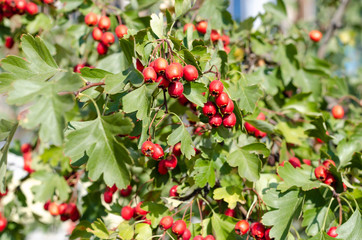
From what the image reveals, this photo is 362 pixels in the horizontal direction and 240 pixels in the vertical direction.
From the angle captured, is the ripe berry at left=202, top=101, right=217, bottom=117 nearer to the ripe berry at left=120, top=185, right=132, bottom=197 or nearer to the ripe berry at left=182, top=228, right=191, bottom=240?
the ripe berry at left=182, top=228, right=191, bottom=240

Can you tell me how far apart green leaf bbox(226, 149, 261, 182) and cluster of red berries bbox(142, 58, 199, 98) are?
368 mm

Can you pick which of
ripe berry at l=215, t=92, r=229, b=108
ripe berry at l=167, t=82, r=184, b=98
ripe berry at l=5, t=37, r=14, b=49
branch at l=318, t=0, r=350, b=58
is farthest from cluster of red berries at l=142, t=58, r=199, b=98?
branch at l=318, t=0, r=350, b=58

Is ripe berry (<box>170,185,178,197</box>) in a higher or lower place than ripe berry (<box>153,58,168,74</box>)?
lower

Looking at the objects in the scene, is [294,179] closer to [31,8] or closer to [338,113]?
[338,113]


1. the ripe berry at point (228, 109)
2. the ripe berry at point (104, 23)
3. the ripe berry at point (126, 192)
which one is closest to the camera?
the ripe berry at point (228, 109)

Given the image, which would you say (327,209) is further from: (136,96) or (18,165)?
(18,165)

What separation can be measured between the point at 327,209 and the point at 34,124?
102 centimetres

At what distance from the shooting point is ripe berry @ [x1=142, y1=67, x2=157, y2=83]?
1.05 meters

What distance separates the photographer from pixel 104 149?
3.49ft

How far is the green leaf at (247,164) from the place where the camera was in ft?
4.13

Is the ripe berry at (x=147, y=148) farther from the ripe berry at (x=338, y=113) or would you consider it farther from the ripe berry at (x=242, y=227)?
the ripe berry at (x=338, y=113)

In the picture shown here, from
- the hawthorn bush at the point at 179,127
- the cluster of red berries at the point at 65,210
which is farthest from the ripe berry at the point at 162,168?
the cluster of red berries at the point at 65,210

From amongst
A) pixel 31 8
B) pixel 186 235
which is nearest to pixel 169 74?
pixel 186 235

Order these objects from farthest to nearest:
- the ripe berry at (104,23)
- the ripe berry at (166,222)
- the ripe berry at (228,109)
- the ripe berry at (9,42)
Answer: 1. the ripe berry at (9,42)
2. the ripe berry at (104,23)
3. the ripe berry at (166,222)
4. the ripe berry at (228,109)
